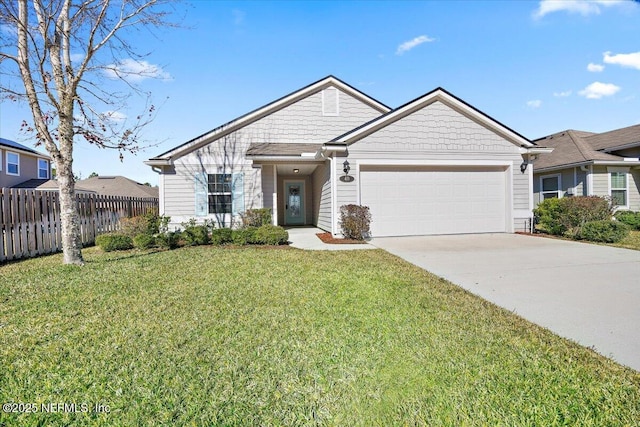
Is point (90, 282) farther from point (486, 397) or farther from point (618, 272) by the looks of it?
point (618, 272)

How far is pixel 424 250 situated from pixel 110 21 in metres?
9.76

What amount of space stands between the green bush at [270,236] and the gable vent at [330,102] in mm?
6865

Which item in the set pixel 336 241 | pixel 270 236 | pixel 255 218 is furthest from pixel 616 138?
pixel 255 218

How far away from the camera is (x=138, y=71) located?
23.8 ft

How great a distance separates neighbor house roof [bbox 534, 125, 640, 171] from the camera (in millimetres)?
14141

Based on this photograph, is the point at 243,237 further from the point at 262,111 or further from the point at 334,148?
the point at 262,111

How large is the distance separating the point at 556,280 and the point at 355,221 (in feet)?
18.4

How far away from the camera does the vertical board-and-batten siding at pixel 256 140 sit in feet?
39.0

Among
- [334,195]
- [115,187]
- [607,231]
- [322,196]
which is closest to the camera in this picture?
[607,231]

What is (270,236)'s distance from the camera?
948cm

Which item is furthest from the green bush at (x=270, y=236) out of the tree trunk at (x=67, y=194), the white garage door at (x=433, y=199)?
the tree trunk at (x=67, y=194)

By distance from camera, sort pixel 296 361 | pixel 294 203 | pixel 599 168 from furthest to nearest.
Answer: pixel 294 203
pixel 599 168
pixel 296 361

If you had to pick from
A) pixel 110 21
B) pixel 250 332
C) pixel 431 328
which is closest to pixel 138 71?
pixel 110 21

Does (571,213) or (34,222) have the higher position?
(34,222)
